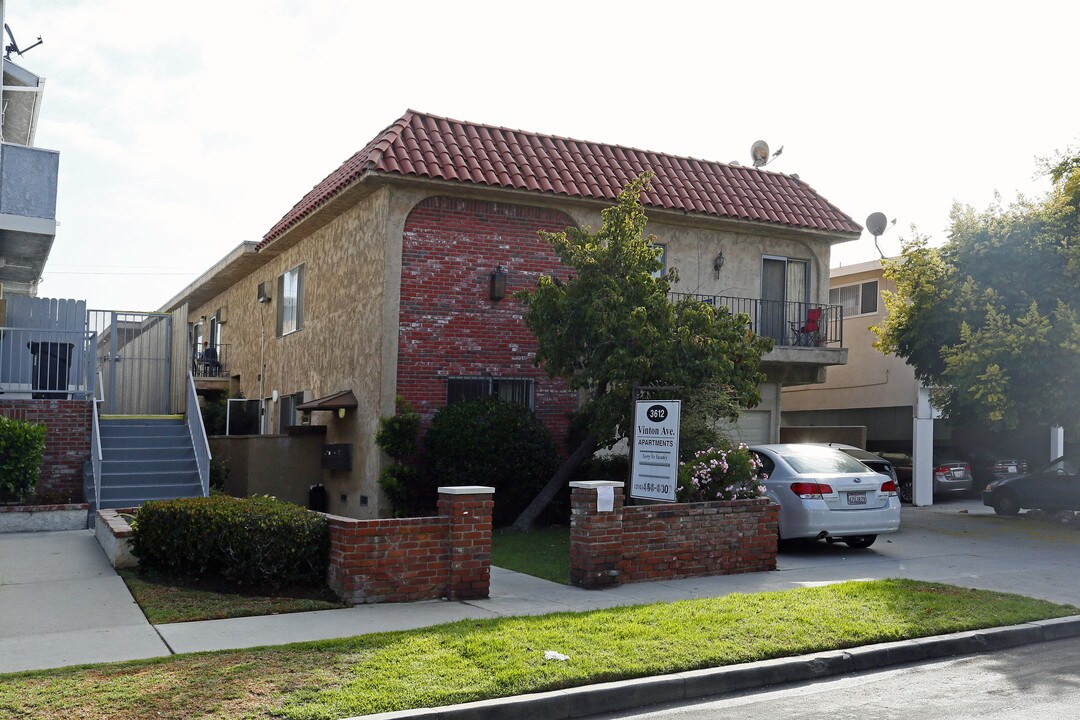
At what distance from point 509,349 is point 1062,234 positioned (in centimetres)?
947

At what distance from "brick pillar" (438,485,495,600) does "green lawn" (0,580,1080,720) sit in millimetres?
1244

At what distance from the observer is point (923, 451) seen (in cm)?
2341

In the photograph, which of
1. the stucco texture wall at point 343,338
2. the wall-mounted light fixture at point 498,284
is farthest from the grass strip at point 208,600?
the wall-mounted light fixture at point 498,284

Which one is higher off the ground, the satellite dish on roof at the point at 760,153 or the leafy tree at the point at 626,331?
the satellite dish on roof at the point at 760,153

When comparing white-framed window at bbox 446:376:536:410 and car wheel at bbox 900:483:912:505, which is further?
car wheel at bbox 900:483:912:505

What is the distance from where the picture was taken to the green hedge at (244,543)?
9906mm

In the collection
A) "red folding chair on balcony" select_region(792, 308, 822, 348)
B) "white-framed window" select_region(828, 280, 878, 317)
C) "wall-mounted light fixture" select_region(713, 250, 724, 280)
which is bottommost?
"red folding chair on balcony" select_region(792, 308, 822, 348)

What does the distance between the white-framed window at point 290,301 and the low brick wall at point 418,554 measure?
11.6 m

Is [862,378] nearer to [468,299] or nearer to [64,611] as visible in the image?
[468,299]

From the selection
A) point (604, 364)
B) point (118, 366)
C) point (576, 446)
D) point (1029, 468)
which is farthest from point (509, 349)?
point (1029, 468)

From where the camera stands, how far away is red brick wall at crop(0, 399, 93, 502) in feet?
50.6

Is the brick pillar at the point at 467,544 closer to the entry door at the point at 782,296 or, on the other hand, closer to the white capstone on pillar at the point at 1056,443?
the entry door at the point at 782,296

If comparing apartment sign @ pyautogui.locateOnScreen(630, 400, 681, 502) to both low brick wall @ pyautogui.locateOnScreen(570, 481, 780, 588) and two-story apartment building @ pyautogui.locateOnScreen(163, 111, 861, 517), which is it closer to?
low brick wall @ pyautogui.locateOnScreen(570, 481, 780, 588)

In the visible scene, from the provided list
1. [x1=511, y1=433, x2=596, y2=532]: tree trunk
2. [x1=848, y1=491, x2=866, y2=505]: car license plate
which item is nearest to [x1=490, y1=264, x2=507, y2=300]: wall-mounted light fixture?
[x1=511, y1=433, x2=596, y2=532]: tree trunk
